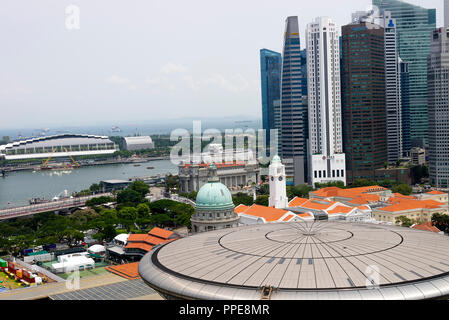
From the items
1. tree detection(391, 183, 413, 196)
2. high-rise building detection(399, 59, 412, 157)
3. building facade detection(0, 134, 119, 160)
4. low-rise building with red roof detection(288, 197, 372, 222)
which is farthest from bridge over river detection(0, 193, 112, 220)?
building facade detection(0, 134, 119, 160)

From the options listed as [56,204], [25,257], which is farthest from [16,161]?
[25,257]

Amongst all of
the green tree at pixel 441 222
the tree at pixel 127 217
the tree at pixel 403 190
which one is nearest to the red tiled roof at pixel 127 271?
the tree at pixel 127 217

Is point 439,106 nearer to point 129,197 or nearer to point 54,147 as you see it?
point 129,197

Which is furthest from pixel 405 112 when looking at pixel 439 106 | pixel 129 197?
pixel 129 197

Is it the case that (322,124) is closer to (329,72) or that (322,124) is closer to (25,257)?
(329,72)
